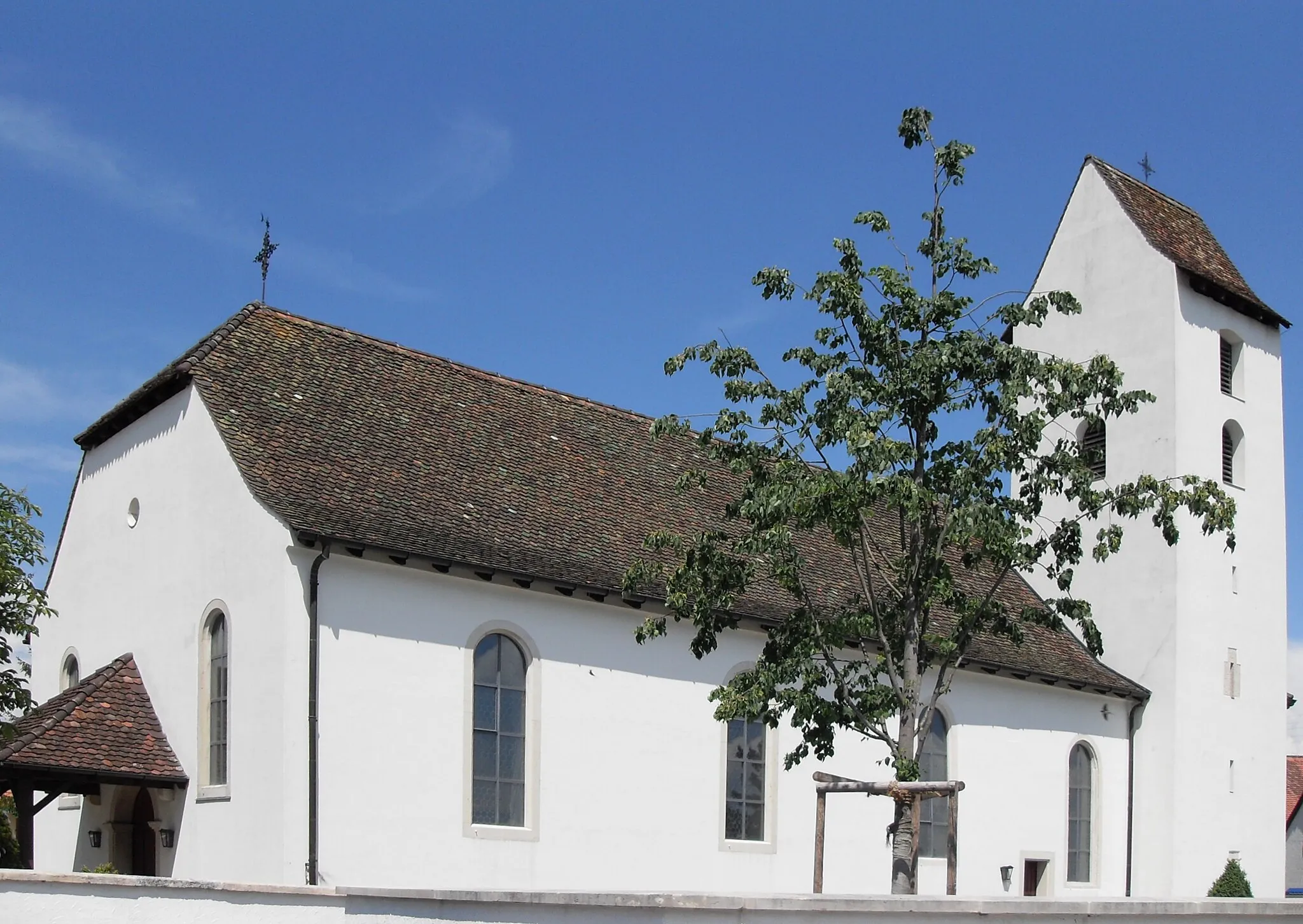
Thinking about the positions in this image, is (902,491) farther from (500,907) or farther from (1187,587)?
(1187,587)

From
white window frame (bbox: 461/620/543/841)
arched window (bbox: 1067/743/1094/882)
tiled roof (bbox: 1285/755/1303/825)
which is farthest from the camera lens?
tiled roof (bbox: 1285/755/1303/825)

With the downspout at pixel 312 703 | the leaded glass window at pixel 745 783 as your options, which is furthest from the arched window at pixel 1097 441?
the downspout at pixel 312 703

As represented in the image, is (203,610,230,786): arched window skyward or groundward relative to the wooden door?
skyward

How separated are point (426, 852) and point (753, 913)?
400 inches

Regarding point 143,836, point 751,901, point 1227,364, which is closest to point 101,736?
point 143,836

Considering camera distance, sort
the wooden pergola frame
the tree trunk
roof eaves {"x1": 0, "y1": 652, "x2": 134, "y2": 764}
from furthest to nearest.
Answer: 1. roof eaves {"x1": 0, "y1": 652, "x2": 134, "y2": 764}
2. the tree trunk
3. the wooden pergola frame

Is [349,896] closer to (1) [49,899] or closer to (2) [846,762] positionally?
(1) [49,899]

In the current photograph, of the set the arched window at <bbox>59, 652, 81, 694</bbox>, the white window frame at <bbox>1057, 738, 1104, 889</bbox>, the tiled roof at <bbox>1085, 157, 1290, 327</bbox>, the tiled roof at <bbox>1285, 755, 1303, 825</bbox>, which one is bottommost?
the tiled roof at <bbox>1285, 755, 1303, 825</bbox>

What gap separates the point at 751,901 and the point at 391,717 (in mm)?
10175

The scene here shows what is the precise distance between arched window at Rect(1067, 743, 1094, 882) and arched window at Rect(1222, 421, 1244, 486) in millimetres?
6201

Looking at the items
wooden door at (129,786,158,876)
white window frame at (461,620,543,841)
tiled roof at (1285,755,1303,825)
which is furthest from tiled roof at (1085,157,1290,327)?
tiled roof at (1285,755,1303,825)

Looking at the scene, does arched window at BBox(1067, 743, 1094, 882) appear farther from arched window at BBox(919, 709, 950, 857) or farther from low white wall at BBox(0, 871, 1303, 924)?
low white wall at BBox(0, 871, 1303, 924)

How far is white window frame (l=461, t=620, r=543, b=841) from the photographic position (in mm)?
19844

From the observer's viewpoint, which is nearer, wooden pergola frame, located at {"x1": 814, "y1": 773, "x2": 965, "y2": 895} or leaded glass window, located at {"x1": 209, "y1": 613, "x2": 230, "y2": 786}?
wooden pergola frame, located at {"x1": 814, "y1": 773, "x2": 965, "y2": 895}
